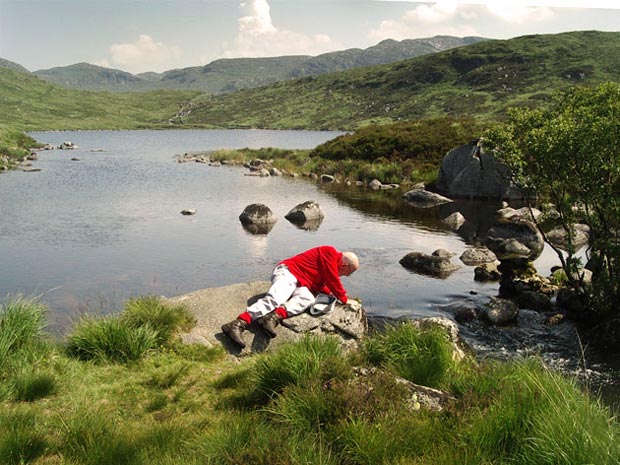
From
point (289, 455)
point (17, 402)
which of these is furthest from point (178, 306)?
point (289, 455)

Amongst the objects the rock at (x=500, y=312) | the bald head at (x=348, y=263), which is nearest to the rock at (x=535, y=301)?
the rock at (x=500, y=312)

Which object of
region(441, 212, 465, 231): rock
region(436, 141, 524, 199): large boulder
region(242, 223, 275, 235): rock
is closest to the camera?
region(242, 223, 275, 235): rock

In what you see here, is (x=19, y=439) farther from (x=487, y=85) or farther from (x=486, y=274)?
(x=487, y=85)

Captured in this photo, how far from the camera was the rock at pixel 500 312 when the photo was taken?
14867mm

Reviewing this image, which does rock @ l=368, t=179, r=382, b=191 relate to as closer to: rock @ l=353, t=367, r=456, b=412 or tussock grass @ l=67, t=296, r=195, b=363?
tussock grass @ l=67, t=296, r=195, b=363

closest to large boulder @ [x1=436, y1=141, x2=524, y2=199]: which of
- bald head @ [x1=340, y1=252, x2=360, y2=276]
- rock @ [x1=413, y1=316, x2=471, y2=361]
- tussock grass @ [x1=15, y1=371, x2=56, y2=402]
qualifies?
rock @ [x1=413, y1=316, x2=471, y2=361]

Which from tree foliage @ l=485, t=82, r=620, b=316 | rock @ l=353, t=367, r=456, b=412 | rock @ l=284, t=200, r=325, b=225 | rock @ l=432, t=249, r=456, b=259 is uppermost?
tree foliage @ l=485, t=82, r=620, b=316

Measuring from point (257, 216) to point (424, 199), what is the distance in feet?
45.9

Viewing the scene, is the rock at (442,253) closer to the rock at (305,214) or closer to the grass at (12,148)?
the rock at (305,214)

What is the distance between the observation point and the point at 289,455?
A: 4.78 metres

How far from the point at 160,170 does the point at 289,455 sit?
5064 cm

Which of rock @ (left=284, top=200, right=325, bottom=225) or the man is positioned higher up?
the man

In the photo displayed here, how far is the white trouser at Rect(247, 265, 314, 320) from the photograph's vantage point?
10547 millimetres

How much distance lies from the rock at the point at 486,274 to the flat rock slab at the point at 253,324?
966 centimetres
